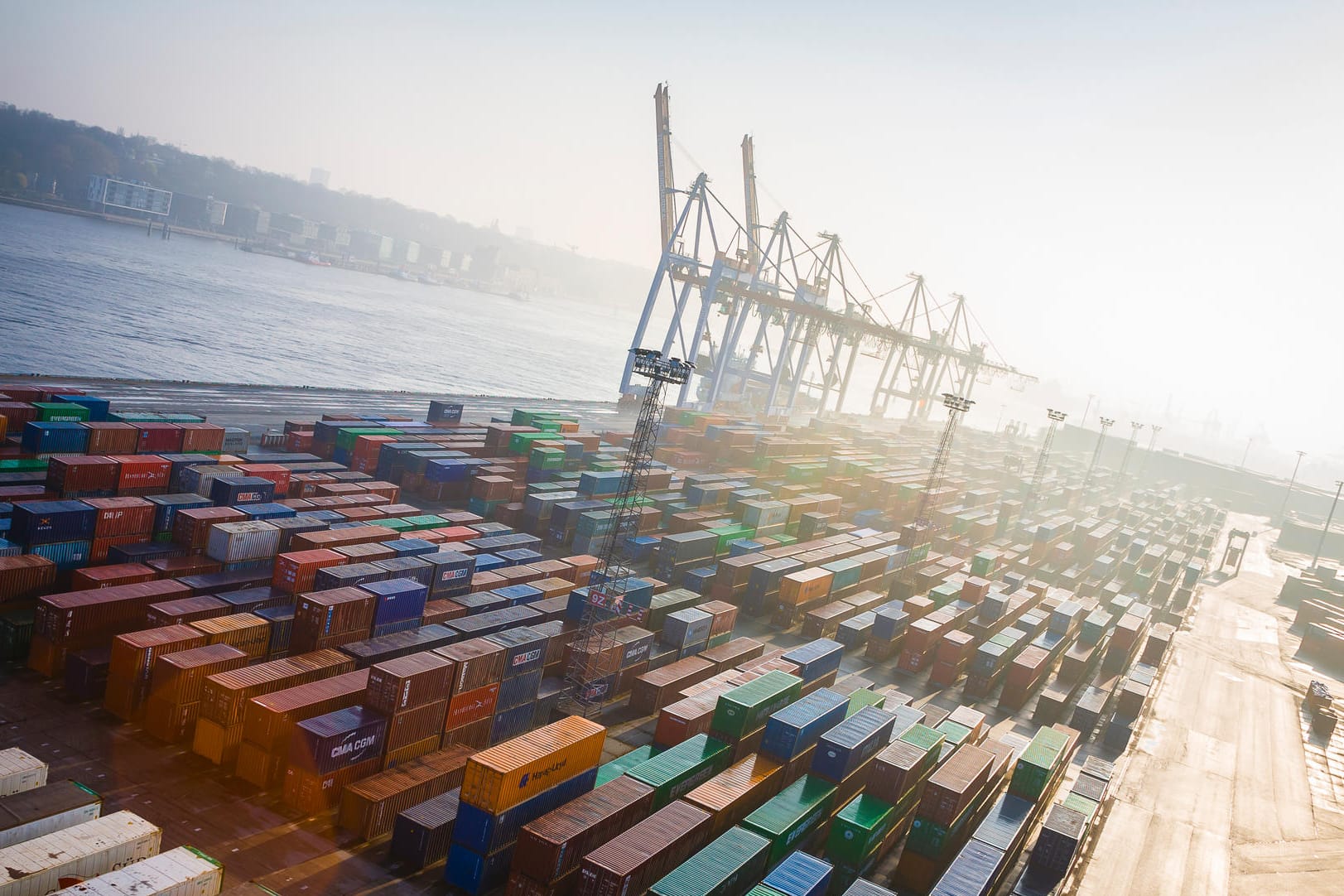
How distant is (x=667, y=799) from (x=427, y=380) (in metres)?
86.7

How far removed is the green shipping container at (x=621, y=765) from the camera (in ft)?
70.8

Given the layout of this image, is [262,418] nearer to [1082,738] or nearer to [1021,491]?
[1082,738]

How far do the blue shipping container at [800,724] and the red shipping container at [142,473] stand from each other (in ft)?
84.0

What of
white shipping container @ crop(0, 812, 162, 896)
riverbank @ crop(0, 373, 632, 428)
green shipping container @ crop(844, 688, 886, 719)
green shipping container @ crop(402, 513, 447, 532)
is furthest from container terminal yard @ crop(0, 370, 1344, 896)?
riverbank @ crop(0, 373, 632, 428)

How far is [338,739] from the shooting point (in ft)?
63.7

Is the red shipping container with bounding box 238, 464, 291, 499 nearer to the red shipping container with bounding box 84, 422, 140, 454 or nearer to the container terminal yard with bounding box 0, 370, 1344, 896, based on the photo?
the container terminal yard with bounding box 0, 370, 1344, 896

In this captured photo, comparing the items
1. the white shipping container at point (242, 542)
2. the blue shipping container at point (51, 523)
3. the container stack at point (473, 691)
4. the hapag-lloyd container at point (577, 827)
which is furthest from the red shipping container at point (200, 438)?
the hapag-lloyd container at point (577, 827)

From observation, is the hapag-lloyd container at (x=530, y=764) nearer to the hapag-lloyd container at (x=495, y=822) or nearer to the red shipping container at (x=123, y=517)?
the hapag-lloyd container at (x=495, y=822)

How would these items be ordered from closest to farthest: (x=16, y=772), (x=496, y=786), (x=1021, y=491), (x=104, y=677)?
(x=16, y=772)
(x=496, y=786)
(x=104, y=677)
(x=1021, y=491)

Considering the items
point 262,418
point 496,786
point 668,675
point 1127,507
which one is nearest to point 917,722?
point 668,675

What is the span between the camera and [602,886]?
1630 cm

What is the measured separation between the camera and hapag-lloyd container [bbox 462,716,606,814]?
1769 cm

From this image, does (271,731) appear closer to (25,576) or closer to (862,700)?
(25,576)

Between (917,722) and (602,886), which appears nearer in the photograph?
(602,886)
